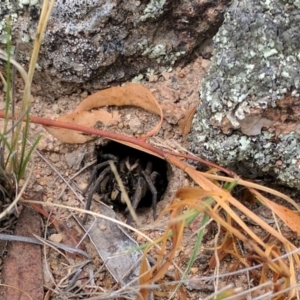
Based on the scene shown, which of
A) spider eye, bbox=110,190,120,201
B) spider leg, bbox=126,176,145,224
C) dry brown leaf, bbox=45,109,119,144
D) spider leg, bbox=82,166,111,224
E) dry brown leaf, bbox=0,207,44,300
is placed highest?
dry brown leaf, bbox=45,109,119,144

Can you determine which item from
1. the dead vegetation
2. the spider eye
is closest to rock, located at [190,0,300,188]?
the dead vegetation

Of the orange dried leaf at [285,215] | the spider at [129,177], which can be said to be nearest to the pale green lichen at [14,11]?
the spider at [129,177]

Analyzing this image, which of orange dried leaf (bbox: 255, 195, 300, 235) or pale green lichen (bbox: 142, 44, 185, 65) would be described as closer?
orange dried leaf (bbox: 255, 195, 300, 235)

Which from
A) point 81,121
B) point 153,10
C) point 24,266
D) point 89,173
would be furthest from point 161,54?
point 24,266

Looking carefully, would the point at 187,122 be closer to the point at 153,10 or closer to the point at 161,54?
the point at 161,54

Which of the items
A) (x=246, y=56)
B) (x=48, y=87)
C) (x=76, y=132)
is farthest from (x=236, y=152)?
(x=48, y=87)

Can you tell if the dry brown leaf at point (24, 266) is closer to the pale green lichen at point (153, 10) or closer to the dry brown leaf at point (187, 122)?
the dry brown leaf at point (187, 122)

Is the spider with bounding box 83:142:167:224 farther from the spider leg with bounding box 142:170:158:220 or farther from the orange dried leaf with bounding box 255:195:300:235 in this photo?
the orange dried leaf with bounding box 255:195:300:235
